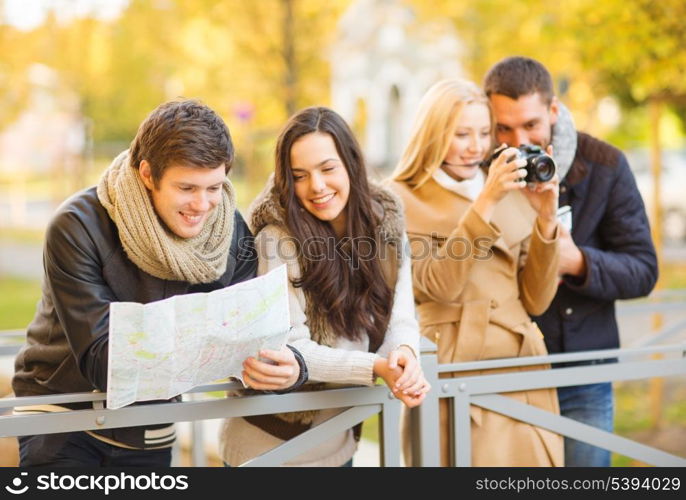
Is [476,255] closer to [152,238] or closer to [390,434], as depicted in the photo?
[390,434]

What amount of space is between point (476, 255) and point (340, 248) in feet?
1.65

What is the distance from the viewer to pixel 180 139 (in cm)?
229

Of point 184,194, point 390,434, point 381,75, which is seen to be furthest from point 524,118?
point 381,75

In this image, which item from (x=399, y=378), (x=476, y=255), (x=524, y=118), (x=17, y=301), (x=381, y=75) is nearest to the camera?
(x=399, y=378)

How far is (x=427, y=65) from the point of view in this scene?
14.6m

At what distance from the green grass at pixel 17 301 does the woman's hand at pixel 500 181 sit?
8401 millimetres

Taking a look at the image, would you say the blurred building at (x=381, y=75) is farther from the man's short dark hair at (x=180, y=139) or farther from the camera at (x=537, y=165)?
the man's short dark hair at (x=180, y=139)

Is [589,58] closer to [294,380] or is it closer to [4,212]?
[294,380]

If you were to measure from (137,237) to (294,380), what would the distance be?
60 cm

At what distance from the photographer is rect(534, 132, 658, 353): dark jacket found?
10.6 feet

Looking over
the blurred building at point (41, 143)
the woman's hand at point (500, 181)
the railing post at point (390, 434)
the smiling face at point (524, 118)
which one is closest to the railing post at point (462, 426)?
the railing post at point (390, 434)

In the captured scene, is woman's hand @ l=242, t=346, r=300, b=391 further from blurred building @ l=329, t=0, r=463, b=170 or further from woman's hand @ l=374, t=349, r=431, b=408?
blurred building @ l=329, t=0, r=463, b=170

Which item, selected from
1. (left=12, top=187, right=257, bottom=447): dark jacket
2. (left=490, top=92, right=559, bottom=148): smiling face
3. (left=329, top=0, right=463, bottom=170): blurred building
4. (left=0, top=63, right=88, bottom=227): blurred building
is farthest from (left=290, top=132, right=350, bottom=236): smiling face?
(left=0, top=63, right=88, bottom=227): blurred building

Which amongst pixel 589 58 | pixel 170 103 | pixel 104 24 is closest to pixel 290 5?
pixel 104 24
